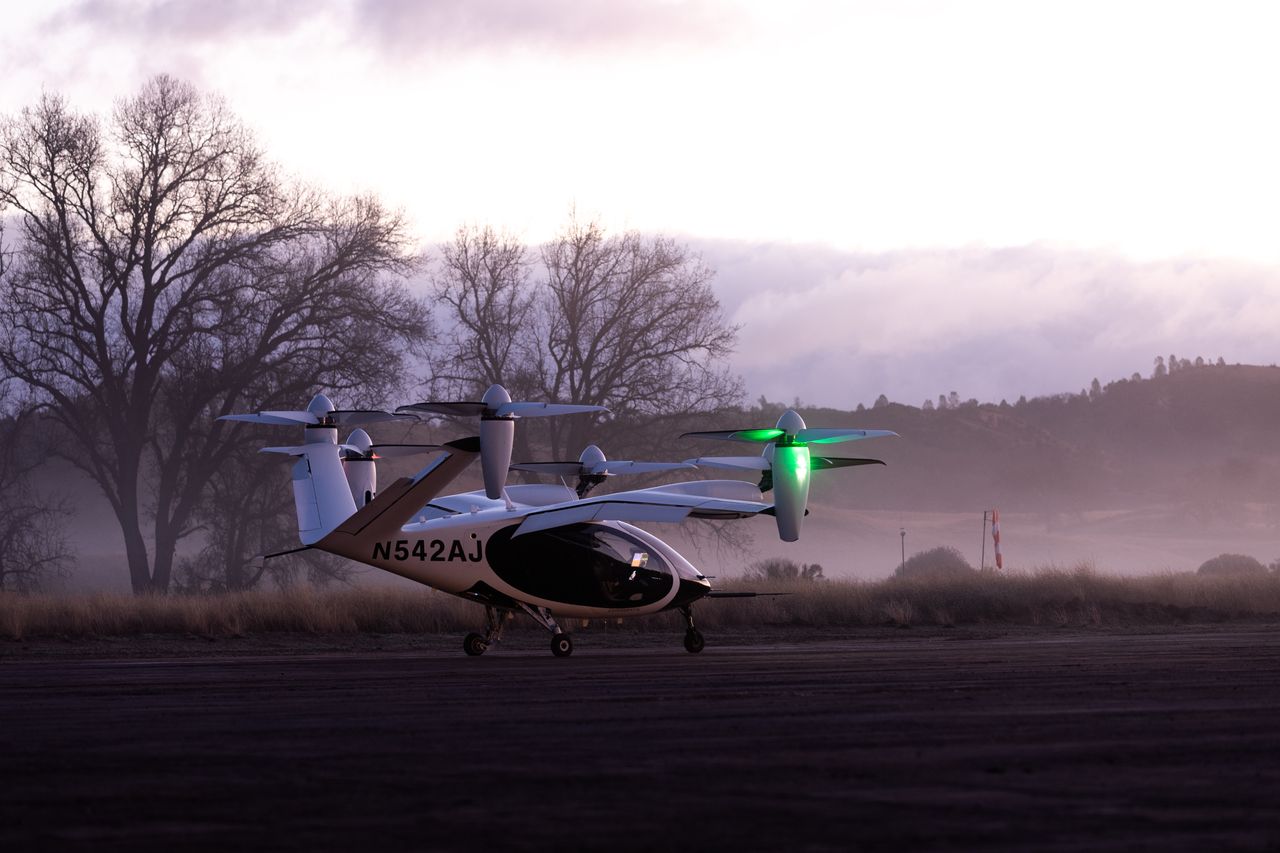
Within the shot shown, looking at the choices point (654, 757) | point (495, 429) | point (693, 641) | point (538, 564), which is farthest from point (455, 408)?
point (654, 757)

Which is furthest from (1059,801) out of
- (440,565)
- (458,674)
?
(440,565)

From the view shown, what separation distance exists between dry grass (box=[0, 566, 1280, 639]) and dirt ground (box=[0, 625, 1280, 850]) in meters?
13.1

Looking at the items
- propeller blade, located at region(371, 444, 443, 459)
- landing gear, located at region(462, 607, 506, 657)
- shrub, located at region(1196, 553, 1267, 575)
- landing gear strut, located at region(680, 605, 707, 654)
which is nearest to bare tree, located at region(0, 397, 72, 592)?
propeller blade, located at region(371, 444, 443, 459)

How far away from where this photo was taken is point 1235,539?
158250 mm

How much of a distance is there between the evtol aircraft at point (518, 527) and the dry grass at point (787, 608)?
25.1 ft

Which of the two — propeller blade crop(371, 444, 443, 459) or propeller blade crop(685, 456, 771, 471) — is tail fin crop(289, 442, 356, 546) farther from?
propeller blade crop(685, 456, 771, 471)

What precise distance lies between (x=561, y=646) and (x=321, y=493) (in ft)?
17.8

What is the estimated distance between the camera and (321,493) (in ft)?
94.5

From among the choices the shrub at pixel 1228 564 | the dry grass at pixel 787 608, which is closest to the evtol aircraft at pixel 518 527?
the dry grass at pixel 787 608

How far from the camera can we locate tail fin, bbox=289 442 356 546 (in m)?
28.7

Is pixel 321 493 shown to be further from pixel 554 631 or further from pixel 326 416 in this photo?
pixel 554 631

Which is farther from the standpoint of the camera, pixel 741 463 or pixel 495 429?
pixel 741 463

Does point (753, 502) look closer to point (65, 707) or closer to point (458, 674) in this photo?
point (458, 674)

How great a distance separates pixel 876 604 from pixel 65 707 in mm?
27179
